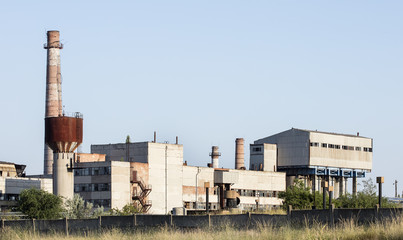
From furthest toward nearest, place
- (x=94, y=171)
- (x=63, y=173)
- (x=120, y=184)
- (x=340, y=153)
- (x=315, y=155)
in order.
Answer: (x=340, y=153) < (x=315, y=155) < (x=94, y=171) < (x=120, y=184) < (x=63, y=173)

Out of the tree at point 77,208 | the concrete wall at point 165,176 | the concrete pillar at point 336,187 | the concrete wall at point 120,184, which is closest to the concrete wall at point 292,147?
the concrete pillar at point 336,187

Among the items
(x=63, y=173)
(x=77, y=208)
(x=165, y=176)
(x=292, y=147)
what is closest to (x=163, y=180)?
(x=165, y=176)

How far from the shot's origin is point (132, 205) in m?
92.2

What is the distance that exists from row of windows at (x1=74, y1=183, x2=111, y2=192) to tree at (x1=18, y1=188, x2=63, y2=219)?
11.2 metres

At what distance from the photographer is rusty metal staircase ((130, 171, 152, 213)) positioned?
94.4 m

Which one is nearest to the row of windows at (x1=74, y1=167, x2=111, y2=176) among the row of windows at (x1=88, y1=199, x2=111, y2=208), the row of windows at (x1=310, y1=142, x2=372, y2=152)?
the row of windows at (x1=88, y1=199, x2=111, y2=208)

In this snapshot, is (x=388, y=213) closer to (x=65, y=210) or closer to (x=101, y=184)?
(x=65, y=210)

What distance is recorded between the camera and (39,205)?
260 feet

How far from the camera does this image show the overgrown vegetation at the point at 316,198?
281 feet

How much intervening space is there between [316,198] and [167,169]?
22.1m

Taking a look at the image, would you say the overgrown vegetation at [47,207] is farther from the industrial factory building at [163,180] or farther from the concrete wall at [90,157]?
the concrete wall at [90,157]

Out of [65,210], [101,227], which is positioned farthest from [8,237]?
[65,210]

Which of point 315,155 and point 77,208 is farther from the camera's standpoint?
point 315,155

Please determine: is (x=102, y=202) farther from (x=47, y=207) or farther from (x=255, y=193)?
(x=255, y=193)
